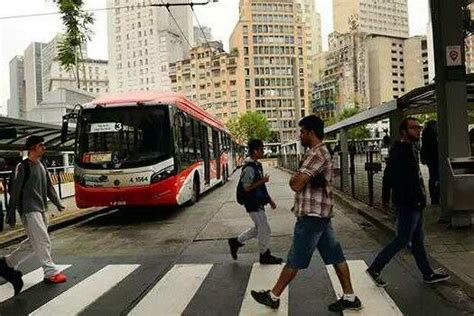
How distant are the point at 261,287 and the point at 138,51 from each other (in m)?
151

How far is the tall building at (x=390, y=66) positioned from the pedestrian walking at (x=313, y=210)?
115 metres

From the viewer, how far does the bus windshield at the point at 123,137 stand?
1306cm

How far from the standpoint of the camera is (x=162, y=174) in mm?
13203

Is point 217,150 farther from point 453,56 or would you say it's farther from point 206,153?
point 453,56

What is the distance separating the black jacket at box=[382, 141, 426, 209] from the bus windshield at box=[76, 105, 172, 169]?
25.5 feet

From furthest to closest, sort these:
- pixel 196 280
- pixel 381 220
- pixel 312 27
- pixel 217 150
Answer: pixel 312 27 < pixel 217 150 < pixel 381 220 < pixel 196 280

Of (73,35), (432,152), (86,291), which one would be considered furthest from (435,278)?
(73,35)

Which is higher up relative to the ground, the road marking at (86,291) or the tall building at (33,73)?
the tall building at (33,73)

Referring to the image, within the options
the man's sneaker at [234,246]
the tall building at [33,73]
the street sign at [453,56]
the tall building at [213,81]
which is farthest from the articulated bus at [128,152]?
the tall building at [213,81]

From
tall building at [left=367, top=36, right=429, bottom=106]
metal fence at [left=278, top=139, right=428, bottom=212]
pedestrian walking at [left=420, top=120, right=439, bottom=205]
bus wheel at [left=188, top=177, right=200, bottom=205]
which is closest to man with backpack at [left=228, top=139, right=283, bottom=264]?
metal fence at [left=278, top=139, right=428, bottom=212]

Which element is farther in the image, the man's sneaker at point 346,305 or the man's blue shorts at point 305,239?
the man's sneaker at point 346,305

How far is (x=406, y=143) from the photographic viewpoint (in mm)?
6195

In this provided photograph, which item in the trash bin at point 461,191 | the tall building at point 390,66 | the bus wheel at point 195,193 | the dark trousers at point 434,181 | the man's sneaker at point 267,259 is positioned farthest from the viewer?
the tall building at point 390,66

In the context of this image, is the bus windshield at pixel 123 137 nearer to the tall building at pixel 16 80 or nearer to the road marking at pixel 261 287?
the road marking at pixel 261 287
